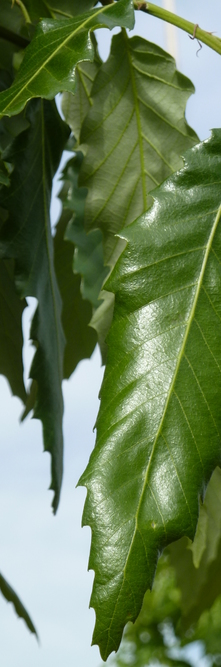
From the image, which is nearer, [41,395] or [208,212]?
[208,212]

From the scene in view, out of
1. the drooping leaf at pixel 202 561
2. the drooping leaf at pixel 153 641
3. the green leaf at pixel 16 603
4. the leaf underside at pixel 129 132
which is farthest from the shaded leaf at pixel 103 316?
the drooping leaf at pixel 153 641

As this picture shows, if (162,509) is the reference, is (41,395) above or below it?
below

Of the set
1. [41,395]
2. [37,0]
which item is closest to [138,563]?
[41,395]

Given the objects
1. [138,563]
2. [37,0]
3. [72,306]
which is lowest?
[72,306]

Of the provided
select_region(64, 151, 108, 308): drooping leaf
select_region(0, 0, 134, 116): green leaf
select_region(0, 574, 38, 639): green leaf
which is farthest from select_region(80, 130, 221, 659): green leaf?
select_region(0, 574, 38, 639): green leaf

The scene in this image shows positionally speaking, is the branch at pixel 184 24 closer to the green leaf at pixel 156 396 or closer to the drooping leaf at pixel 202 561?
the green leaf at pixel 156 396

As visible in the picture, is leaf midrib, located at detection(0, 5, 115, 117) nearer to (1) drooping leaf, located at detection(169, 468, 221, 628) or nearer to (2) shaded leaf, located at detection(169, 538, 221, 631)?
(1) drooping leaf, located at detection(169, 468, 221, 628)

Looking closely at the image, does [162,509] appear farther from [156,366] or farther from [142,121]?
[142,121]
